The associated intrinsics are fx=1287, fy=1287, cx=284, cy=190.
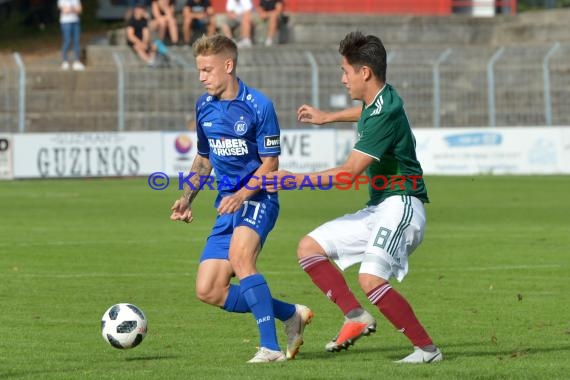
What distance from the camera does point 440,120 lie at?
109 ft

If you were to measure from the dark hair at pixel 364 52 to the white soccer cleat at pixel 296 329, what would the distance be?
5.48ft

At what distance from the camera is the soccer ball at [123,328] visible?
26.8 feet

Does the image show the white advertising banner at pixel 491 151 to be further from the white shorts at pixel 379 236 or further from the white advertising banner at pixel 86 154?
the white shorts at pixel 379 236

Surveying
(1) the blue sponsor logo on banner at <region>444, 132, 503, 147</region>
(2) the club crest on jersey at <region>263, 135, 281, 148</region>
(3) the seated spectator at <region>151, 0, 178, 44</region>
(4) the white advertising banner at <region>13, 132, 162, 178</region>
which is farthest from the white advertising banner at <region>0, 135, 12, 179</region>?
(2) the club crest on jersey at <region>263, 135, 281, 148</region>

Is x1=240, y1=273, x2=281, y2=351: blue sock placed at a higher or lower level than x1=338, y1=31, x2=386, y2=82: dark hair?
lower

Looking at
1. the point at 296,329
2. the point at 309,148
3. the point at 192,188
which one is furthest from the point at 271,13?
the point at 296,329

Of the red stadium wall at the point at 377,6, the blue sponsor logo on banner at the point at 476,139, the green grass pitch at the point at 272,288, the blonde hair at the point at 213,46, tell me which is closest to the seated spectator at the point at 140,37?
the red stadium wall at the point at 377,6

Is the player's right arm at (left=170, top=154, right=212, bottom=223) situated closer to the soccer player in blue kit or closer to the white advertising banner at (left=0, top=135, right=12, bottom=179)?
the soccer player in blue kit

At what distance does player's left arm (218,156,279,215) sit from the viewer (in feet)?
25.1

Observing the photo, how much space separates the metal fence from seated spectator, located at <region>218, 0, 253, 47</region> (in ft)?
3.67

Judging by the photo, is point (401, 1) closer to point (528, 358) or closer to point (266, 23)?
point (266, 23)

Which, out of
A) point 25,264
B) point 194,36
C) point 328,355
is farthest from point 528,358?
point 194,36

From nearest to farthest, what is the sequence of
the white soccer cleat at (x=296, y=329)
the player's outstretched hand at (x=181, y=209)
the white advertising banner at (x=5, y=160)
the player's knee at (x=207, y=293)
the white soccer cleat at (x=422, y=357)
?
1. the white soccer cleat at (x=422, y=357)
2. the white soccer cleat at (x=296, y=329)
3. the player's knee at (x=207, y=293)
4. the player's outstretched hand at (x=181, y=209)
5. the white advertising banner at (x=5, y=160)

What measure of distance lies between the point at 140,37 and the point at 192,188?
25924mm
